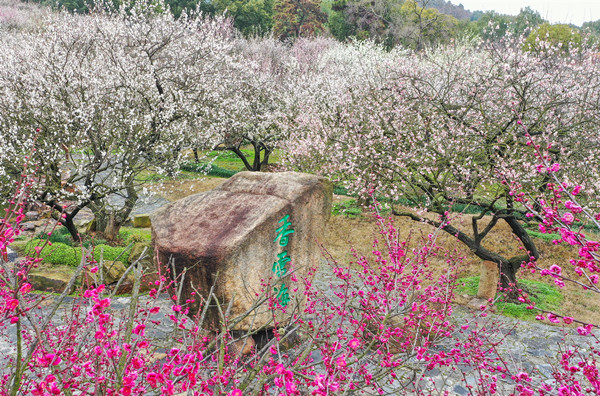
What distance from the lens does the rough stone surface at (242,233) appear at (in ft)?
21.3

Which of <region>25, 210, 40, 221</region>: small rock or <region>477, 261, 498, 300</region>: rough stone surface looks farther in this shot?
<region>25, 210, 40, 221</region>: small rock

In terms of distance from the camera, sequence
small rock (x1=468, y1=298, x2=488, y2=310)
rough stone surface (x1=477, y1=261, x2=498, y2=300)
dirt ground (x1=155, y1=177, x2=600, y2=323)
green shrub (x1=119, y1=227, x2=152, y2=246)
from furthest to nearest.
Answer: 1. green shrub (x1=119, y1=227, x2=152, y2=246)
2. dirt ground (x1=155, y1=177, x2=600, y2=323)
3. rough stone surface (x1=477, y1=261, x2=498, y2=300)
4. small rock (x1=468, y1=298, x2=488, y2=310)

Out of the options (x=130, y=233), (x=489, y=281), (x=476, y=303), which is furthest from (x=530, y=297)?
(x=130, y=233)

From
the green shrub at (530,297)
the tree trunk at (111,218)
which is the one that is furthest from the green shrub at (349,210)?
the tree trunk at (111,218)

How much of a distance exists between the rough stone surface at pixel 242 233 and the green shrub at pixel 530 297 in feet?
13.5

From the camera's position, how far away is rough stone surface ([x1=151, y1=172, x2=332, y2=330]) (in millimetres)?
6500

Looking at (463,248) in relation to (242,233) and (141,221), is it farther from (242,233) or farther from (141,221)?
(141,221)

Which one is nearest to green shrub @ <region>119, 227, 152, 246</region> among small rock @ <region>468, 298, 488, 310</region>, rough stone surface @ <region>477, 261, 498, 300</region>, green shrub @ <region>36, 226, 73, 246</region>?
green shrub @ <region>36, 226, 73, 246</region>

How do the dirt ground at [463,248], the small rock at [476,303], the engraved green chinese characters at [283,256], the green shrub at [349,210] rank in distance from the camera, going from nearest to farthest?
the engraved green chinese characters at [283,256] < the small rock at [476,303] < the dirt ground at [463,248] < the green shrub at [349,210]

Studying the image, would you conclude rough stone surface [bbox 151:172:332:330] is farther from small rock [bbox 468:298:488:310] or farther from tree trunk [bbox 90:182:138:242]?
tree trunk [bbox 90:182:138:242]

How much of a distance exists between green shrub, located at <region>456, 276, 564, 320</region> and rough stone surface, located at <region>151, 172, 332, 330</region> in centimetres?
410

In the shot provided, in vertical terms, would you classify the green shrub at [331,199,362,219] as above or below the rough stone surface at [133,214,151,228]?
above

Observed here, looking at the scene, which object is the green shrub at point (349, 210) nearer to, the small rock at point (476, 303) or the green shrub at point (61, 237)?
the small rock at point (476, 303)

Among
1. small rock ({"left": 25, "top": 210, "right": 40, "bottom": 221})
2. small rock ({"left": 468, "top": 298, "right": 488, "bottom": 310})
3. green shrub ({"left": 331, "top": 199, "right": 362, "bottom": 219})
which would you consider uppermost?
small rock ({"left": 468, "top": 298, "right": 488, "bottom": 310})
